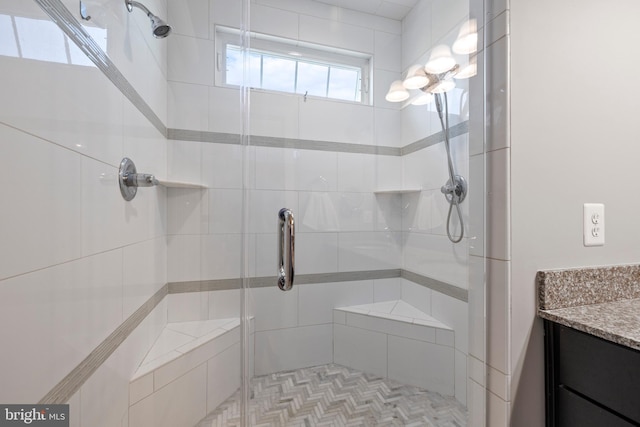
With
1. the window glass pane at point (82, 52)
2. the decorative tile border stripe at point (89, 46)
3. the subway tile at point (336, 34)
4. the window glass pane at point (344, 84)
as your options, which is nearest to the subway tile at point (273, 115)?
the window glass pane at point (344, 84)

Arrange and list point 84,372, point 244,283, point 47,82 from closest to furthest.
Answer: point 47,82 < point 84,372 < point 244,283

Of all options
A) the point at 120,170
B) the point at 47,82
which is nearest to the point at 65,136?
the point at 47,82

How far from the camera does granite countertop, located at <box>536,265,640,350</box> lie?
767 mm

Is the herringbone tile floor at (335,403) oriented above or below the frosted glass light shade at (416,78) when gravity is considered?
below

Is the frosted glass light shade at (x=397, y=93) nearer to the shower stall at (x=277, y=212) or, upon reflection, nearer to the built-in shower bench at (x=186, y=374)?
the shower stall at (x=277, y=212)

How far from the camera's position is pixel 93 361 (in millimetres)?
836

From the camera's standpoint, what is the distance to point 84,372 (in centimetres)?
79

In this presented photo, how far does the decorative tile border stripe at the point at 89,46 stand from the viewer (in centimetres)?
67

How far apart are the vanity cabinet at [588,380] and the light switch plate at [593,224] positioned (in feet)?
1.06

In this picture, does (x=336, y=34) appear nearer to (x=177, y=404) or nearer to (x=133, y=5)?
(x=133, y=5)

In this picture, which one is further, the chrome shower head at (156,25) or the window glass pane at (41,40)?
the chrome shower head at (156,25)

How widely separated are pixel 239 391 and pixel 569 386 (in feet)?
4.22

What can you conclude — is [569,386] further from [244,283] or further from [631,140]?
[244,283]

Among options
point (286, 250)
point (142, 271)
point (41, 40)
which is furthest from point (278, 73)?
point (142, 271)
